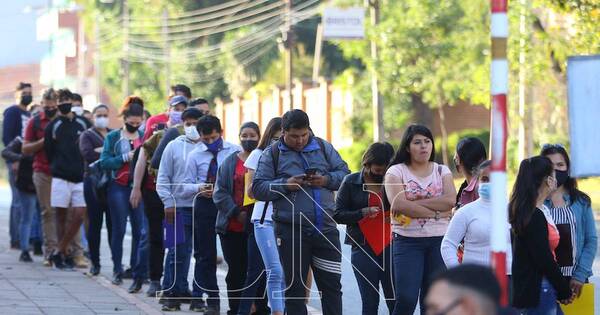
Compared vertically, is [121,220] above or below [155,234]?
above

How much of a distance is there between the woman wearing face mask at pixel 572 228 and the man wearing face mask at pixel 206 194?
3.82m

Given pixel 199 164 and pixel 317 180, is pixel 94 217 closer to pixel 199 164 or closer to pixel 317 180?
pixel 199 164

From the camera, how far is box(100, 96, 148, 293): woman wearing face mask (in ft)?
48.2

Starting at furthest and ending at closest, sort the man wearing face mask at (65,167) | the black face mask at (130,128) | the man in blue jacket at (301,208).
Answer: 1. the man wearing face mask at (65,167)
2. the black face mask at (130,128)
3. the man in blue jacket at (301,208)

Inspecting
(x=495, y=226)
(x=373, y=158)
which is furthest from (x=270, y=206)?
(x=495, y=226)

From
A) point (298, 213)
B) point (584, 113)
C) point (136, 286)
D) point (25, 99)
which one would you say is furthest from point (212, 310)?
point (25, 99)

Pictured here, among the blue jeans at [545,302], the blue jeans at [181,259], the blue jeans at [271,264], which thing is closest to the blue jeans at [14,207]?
the blue jeans at [181,259]

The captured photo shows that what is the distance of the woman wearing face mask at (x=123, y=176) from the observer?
48.2ft

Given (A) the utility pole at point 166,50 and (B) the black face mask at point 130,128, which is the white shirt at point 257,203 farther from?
(A) the utility pole at point 166,50

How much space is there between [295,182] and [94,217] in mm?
6217

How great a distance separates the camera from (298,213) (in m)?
10.1

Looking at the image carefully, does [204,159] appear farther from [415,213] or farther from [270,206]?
[415,213]

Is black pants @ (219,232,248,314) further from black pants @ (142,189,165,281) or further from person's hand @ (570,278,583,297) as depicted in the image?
person's hand @ (570,278,583,297)

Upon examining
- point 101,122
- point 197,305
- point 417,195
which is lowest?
point 197,305
